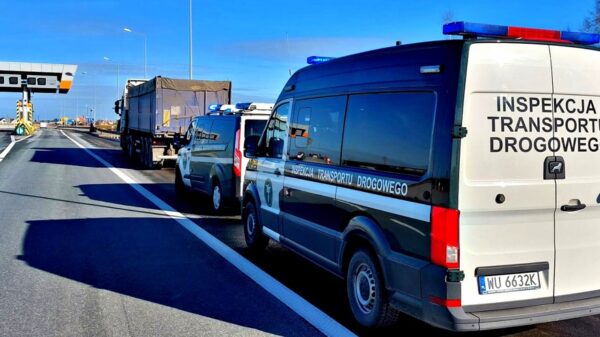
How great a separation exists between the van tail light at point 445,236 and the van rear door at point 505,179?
→ 5 cm

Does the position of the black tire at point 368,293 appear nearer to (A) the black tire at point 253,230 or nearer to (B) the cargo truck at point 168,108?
(A) the black tire at point 253,230

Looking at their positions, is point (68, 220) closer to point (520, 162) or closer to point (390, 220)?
point (390, 220)

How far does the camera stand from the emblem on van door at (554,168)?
368 centimetres

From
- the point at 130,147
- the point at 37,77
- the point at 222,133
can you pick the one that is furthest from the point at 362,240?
the point at 37,77

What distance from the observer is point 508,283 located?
11.9ft

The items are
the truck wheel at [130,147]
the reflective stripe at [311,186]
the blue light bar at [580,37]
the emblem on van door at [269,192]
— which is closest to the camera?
the blue light bar at [580,37]

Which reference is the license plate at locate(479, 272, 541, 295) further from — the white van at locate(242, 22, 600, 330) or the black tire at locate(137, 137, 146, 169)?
the black tire at locate(137, 137, 146, 169)

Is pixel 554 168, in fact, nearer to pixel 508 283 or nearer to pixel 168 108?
pixel 508 283

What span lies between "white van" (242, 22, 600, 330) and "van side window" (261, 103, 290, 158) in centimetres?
184

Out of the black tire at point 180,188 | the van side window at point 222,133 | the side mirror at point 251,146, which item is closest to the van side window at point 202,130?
the van side window at point 222,133

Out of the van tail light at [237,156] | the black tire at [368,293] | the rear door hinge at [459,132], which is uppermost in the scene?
the rear door hinge at [459,132]

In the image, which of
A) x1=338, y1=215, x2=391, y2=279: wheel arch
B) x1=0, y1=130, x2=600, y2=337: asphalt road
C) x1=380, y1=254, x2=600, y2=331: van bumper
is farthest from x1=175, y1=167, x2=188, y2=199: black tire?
x1=380, y1=254, x2=600, y2=331: van bumper

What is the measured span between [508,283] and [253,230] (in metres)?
3.93

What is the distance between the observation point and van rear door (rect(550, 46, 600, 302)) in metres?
3.75
